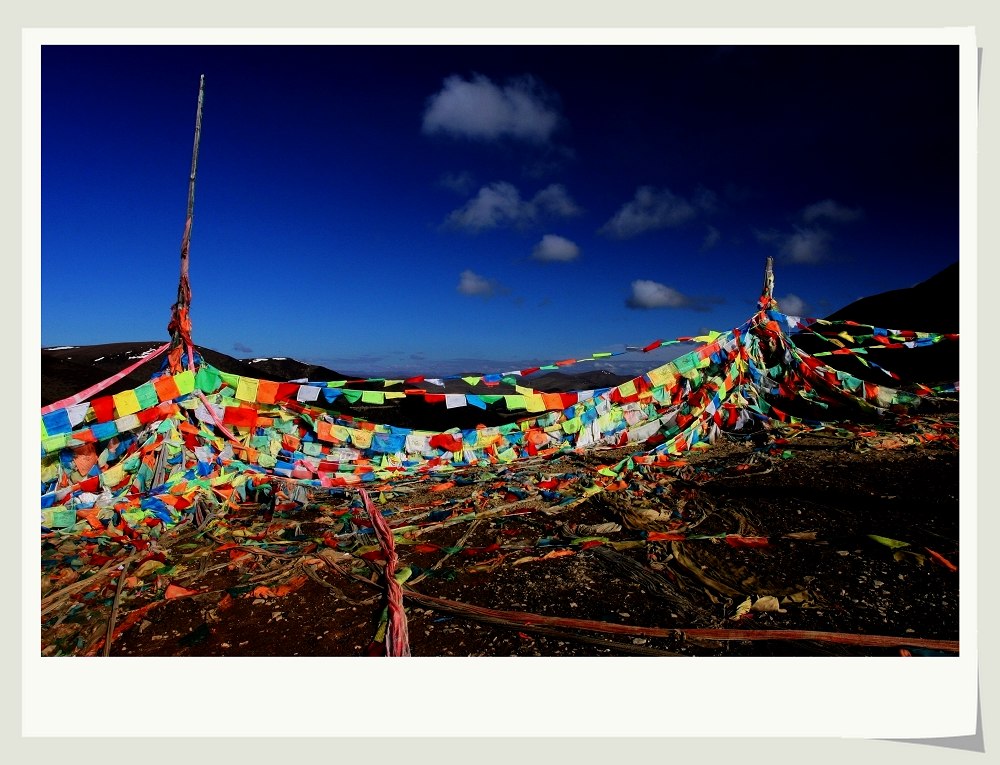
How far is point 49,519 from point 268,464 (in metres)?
1.72

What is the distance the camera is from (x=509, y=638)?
2738mm

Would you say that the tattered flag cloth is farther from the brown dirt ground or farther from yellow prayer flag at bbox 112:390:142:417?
the brown dirt ground

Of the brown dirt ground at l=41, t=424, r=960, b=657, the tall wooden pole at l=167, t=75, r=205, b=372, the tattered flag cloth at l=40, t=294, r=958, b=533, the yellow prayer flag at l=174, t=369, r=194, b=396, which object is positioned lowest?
the brown dirt ground at l=41, t=424, r=960, b=657

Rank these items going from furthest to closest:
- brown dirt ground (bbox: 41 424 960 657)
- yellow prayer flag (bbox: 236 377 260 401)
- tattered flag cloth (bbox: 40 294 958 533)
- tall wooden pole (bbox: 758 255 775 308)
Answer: tall wooden pole (bbox: 758 255 775 308), yellow prayer flag (bbox: 236 377 260 401), tattered flag cloth (bbox: 40 294 958 533), brown dirt ground (bbox: 41 424 960 657)

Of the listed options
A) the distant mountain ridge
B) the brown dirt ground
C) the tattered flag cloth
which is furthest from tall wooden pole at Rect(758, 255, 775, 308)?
the brown dirt ground

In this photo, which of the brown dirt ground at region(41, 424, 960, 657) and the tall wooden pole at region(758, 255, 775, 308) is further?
the tall wooden pole at region(758, 255, 775, 308)

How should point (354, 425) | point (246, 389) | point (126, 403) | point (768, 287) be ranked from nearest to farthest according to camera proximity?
point (126, 403) → point (246, 389) → point (354, 425) → point (768, 287)

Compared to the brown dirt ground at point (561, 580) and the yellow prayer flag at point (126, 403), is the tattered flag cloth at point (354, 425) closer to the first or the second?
the yellow prayer flag at point (126, 403)

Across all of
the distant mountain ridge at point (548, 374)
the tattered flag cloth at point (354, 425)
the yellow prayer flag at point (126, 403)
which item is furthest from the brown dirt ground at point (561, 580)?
the distant mountain ridge at point (548, 374)

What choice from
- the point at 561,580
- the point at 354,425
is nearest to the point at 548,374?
the point at 354,425

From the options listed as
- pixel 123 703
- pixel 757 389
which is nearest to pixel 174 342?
pixel 123 703

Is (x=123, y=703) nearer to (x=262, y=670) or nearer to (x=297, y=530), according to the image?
(x=262, y=670)

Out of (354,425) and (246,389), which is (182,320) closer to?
(246,389)

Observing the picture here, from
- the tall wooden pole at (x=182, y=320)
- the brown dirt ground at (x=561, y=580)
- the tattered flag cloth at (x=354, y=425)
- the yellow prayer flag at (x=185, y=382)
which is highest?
the tall wooden pole at (x=182, y=320)
